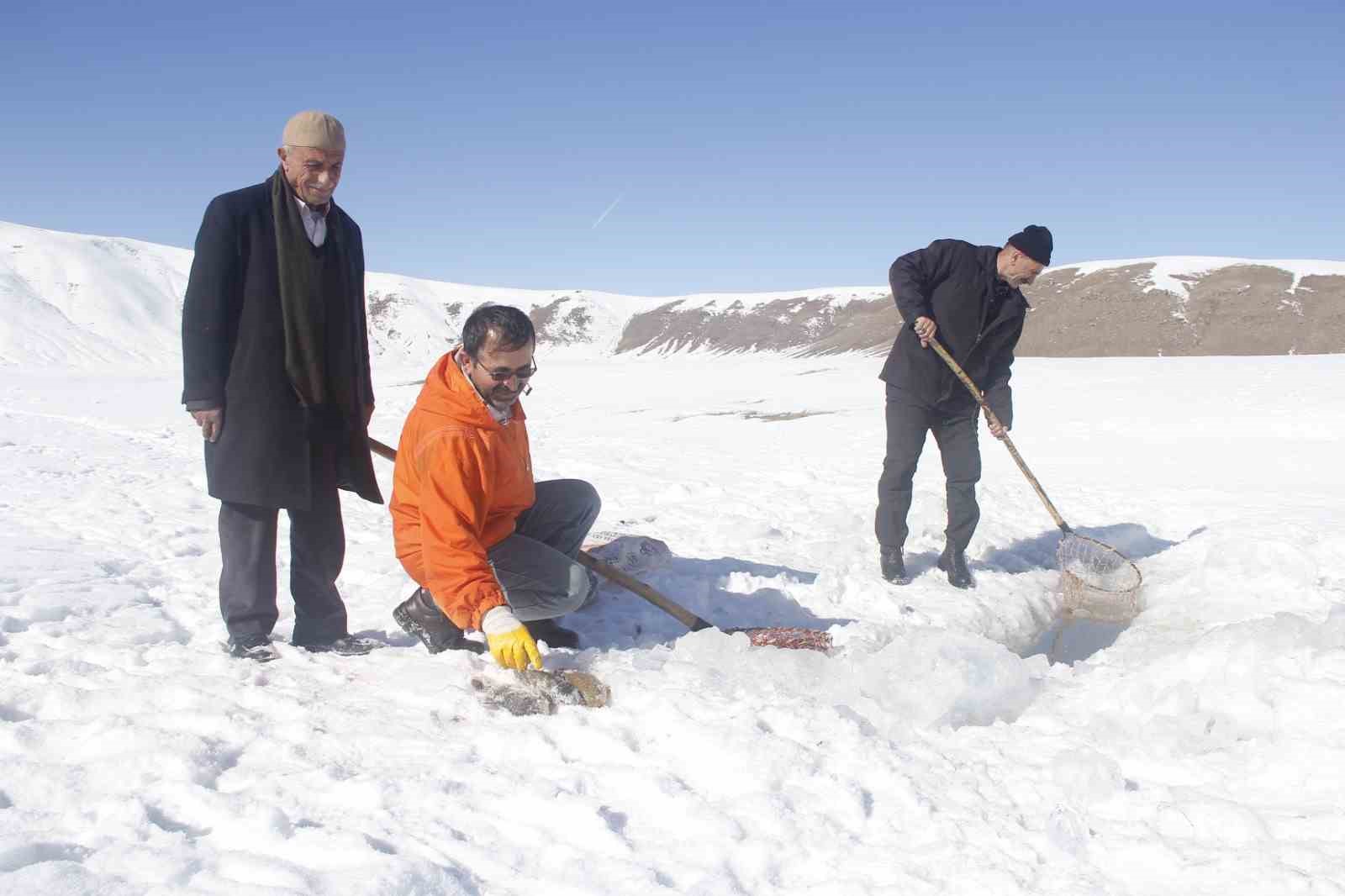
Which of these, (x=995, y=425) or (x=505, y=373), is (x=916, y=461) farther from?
(x=505, y=373)

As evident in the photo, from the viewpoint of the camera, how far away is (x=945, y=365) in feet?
15.0

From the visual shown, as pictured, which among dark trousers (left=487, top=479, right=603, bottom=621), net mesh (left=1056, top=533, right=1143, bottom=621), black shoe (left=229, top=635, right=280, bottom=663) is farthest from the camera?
net mesh (left=1056, top=533, right=1143, bottom=621)

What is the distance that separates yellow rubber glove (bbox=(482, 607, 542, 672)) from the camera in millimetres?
2725

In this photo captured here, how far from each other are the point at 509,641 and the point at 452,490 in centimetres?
53

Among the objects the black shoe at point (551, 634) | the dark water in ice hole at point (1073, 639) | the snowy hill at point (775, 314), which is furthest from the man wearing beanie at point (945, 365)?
the snowy hill at point (775, 314)

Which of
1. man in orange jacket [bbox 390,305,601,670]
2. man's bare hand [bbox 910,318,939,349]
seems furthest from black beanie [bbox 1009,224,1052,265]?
man in orange jacket [bbox 390,305,601,670]

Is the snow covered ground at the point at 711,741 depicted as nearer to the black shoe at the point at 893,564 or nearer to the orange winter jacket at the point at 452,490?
the black shoe at the point at 893,564

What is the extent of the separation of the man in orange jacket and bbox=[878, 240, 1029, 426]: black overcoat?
219cm

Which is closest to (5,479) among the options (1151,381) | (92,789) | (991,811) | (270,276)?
(270,276)

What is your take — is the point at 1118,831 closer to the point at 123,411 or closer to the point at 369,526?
the point at 369,526

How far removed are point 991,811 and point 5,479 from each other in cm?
748

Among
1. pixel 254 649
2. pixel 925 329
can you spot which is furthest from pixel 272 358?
pixel 925 329

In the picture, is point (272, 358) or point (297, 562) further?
point (297, 562)

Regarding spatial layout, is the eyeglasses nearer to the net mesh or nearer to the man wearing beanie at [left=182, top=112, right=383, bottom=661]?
the man wearing beanie at [left=182, top=112, right=383, bottom=661]
